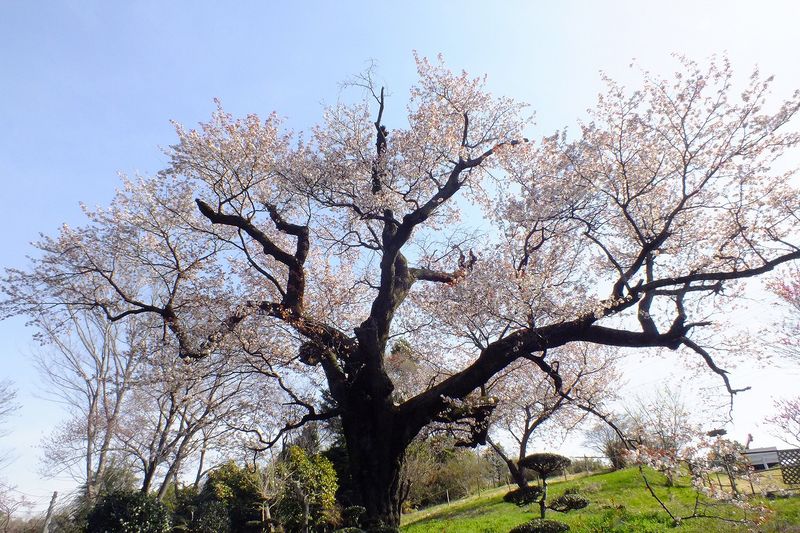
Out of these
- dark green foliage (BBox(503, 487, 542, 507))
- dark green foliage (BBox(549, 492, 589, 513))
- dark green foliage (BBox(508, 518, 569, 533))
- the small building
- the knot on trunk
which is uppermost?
the knot on trunk

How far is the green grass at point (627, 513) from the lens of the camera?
26.2 ft

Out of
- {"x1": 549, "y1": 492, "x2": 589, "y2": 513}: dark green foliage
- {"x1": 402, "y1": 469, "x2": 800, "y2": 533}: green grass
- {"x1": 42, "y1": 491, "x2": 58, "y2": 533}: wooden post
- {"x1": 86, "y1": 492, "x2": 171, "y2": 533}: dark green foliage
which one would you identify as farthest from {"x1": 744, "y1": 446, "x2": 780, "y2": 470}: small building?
{"x1": 42, "y1": 491, "x2": 58, "y2": 533}: wooden post

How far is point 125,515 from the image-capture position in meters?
12.0

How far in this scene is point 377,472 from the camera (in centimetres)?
745

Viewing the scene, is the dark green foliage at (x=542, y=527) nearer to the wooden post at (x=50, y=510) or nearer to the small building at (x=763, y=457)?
the small building at (x=763, y=457)

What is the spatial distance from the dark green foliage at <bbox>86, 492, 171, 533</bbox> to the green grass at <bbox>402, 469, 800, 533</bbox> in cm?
699

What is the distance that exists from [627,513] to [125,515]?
1259cm

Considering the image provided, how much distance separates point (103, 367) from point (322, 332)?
39.1ft

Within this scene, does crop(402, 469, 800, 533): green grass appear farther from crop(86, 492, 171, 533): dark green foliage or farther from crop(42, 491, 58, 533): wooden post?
crop(42, 491, 58, 533): wooden post

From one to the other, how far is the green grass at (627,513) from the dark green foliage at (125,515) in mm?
6990

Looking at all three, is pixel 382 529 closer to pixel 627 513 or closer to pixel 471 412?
pixel 471 412

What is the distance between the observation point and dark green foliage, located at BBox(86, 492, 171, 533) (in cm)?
1184

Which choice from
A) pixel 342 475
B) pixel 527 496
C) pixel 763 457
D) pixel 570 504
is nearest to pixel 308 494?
pixel 342 475

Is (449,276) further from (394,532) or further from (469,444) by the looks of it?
(394,532)
